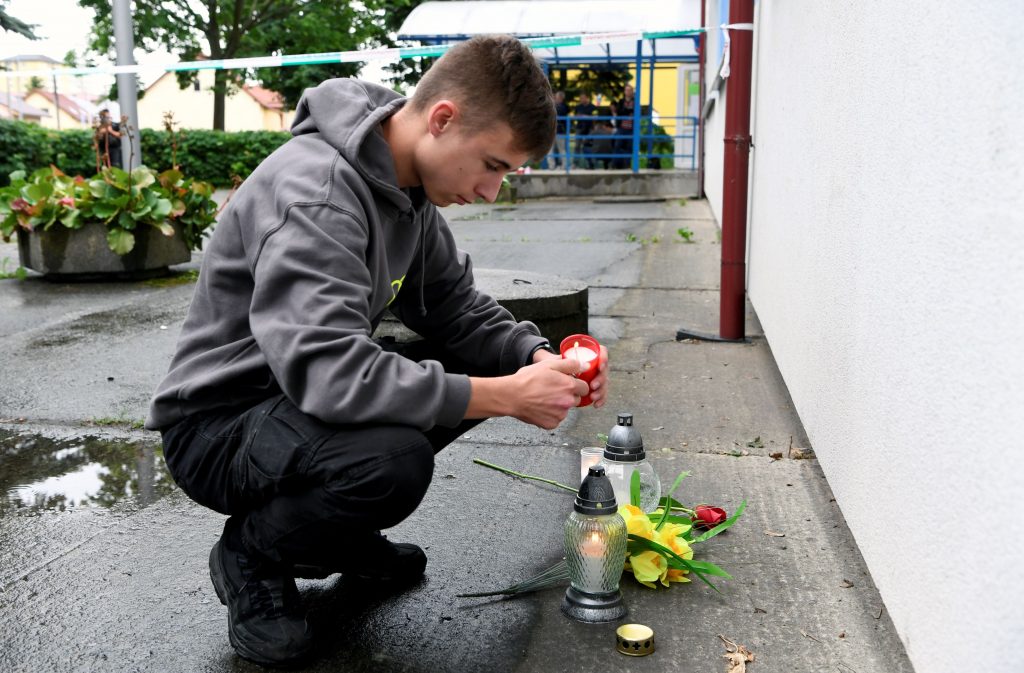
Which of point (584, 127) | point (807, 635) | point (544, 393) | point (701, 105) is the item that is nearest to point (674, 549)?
point (807, 635)

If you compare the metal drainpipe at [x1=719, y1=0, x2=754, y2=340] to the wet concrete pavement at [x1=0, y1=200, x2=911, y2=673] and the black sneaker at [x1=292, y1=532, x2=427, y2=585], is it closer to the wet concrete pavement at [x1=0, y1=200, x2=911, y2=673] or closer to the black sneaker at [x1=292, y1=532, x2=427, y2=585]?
the wet concrete pavement at [x1=0, y1=200, x2=911, y2=673]

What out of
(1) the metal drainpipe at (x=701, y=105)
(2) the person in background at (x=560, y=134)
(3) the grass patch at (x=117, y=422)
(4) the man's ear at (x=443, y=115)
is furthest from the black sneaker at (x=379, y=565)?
(2) the person in background at (x=560, y=134)

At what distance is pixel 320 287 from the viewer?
5.85ft

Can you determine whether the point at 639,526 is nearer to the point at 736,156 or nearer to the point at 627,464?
the point at 627,464

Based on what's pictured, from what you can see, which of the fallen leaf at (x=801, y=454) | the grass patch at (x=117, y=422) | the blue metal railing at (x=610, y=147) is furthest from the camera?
the blue metal railing at (x=610, y=147)

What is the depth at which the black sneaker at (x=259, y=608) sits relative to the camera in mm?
1965

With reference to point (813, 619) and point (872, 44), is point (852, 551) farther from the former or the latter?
point (872, 44)

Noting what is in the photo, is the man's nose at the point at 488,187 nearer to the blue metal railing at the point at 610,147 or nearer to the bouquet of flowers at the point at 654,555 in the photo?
the bouquet of flowers at the point at 654,555

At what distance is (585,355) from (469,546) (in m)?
0.66

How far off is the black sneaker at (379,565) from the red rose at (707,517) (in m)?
0.75

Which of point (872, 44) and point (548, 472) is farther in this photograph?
point (548, 472)

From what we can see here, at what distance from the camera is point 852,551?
8.07 ft

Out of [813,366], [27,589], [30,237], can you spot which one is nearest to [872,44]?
[813,366]

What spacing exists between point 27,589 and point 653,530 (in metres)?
1.48
